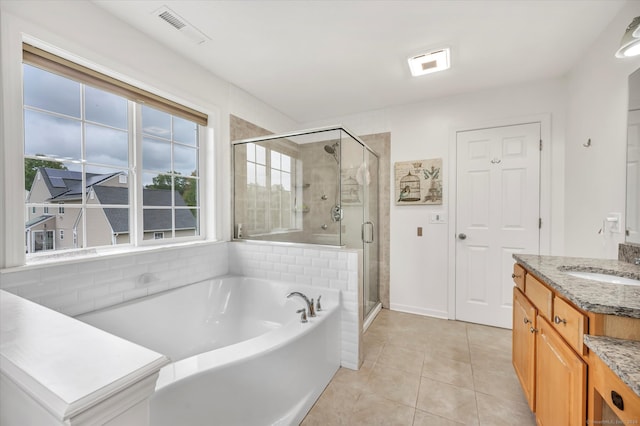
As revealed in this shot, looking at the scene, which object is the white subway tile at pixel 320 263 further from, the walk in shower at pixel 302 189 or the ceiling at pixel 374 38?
the ceiling at pixel 374 38

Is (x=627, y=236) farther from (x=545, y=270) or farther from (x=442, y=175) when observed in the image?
(x=442, y=175)

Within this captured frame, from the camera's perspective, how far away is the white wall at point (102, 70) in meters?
1.36

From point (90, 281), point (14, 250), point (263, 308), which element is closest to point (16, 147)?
point (14, 250)

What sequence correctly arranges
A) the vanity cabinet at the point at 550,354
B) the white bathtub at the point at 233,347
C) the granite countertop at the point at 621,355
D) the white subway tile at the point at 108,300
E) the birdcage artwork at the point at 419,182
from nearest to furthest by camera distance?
the granite countertop at the point at 621,355
the vanity cabinet at the point at 550,354
the white bathtub at the point at 233,347
the white subway tile at the point at 108,300
the birdcage artwork at the point at 419,182

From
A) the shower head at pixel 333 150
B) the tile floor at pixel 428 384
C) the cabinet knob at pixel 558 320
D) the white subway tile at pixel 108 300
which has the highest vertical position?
the shower head at pixel 333 150

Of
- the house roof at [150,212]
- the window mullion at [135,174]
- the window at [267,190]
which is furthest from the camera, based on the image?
the window at [267,190]

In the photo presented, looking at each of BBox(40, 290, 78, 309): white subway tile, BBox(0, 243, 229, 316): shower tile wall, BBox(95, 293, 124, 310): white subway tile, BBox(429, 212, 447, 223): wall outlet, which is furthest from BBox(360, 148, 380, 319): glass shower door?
BBox(40, 290, 78, 309): white subway tile

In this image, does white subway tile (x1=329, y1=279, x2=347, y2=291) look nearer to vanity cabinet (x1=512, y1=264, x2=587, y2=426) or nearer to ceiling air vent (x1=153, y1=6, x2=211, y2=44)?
vanity cabinet (x1=512, y1=264, x2=587, y2=426)

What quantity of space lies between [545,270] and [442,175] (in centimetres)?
178

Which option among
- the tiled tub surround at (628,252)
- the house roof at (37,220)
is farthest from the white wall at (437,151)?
the house roof at (37,220)

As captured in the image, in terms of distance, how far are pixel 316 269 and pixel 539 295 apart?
1400 millimetres

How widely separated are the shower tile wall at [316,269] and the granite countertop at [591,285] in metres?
1.09

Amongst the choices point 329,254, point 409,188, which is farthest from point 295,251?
point 409,188

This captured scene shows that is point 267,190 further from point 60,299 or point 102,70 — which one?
point 60,299
